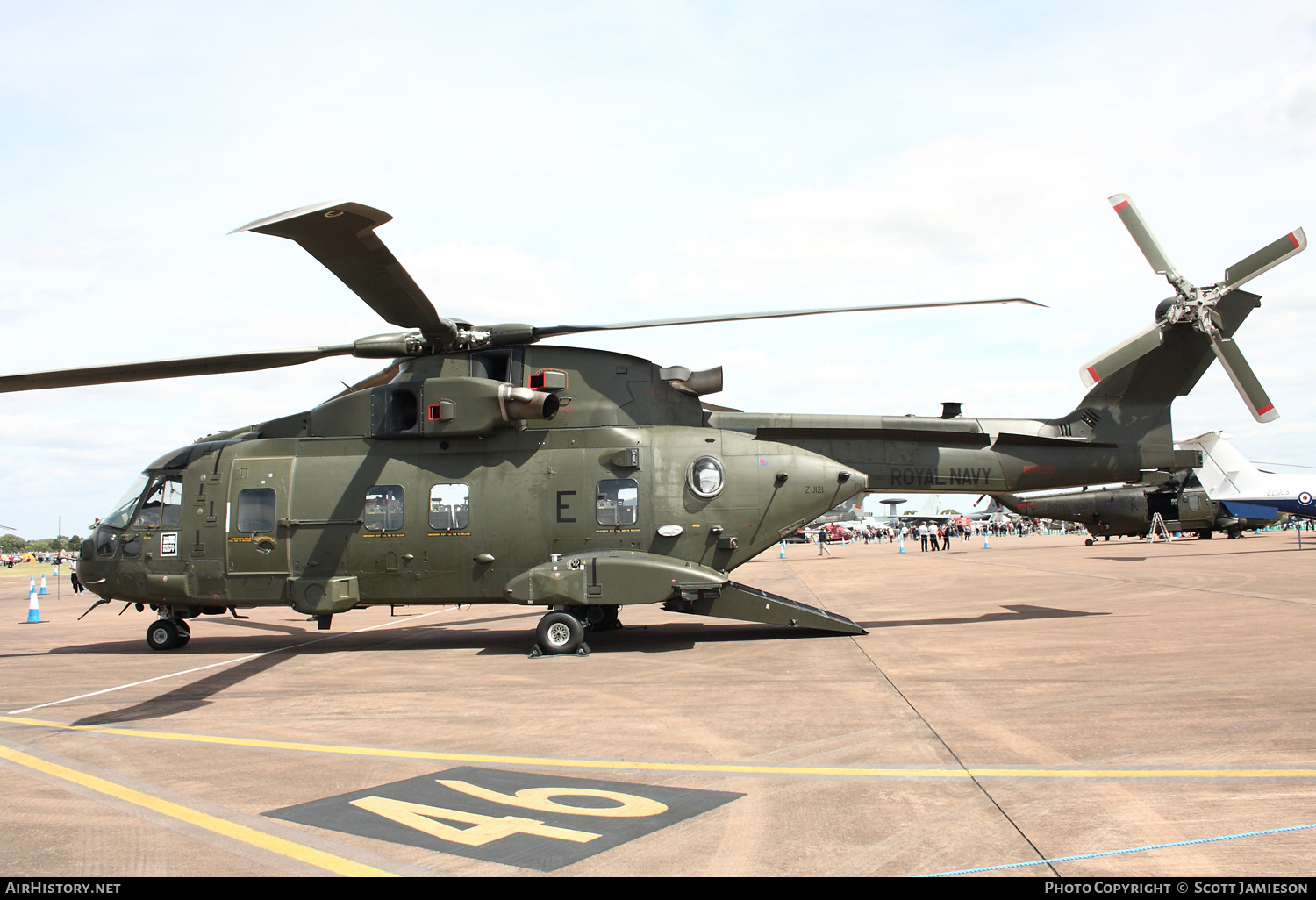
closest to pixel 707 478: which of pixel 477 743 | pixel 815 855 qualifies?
pixel 477 743

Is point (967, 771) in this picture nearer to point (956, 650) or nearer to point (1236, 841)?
point (1236, 841)

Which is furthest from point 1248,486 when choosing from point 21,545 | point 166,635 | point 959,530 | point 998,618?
point 21,545

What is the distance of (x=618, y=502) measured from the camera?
40.7 ft

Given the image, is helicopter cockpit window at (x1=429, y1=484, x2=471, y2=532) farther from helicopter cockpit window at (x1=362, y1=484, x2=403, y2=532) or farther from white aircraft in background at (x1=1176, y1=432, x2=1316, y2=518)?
white aircraft in background at (x1=1176, y1=432, x2=1316, y2=518)

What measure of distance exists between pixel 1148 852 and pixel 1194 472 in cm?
4718

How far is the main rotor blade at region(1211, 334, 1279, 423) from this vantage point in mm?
14295

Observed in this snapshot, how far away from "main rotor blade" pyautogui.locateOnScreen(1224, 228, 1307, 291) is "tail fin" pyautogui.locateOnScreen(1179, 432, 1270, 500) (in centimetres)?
3259

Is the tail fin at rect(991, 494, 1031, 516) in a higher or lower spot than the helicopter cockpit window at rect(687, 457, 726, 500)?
lower

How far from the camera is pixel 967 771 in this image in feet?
18.3

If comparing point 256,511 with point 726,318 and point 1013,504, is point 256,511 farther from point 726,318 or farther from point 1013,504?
point 1013,504

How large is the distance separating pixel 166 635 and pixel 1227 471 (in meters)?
46.5

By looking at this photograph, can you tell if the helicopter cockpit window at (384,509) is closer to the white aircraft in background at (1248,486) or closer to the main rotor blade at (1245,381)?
the main rotor blade at (1245,381)

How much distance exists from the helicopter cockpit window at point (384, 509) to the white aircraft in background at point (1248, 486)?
41.6 m

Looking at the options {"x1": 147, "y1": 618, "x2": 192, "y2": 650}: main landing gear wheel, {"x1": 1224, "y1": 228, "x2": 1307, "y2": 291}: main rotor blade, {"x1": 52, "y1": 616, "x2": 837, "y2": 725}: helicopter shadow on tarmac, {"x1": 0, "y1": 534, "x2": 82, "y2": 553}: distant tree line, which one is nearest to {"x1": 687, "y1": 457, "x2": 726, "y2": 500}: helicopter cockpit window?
{"x1": 52, "y1": 616, "x2": 837, "y2": 725}: helicopter shadow on tarmac
